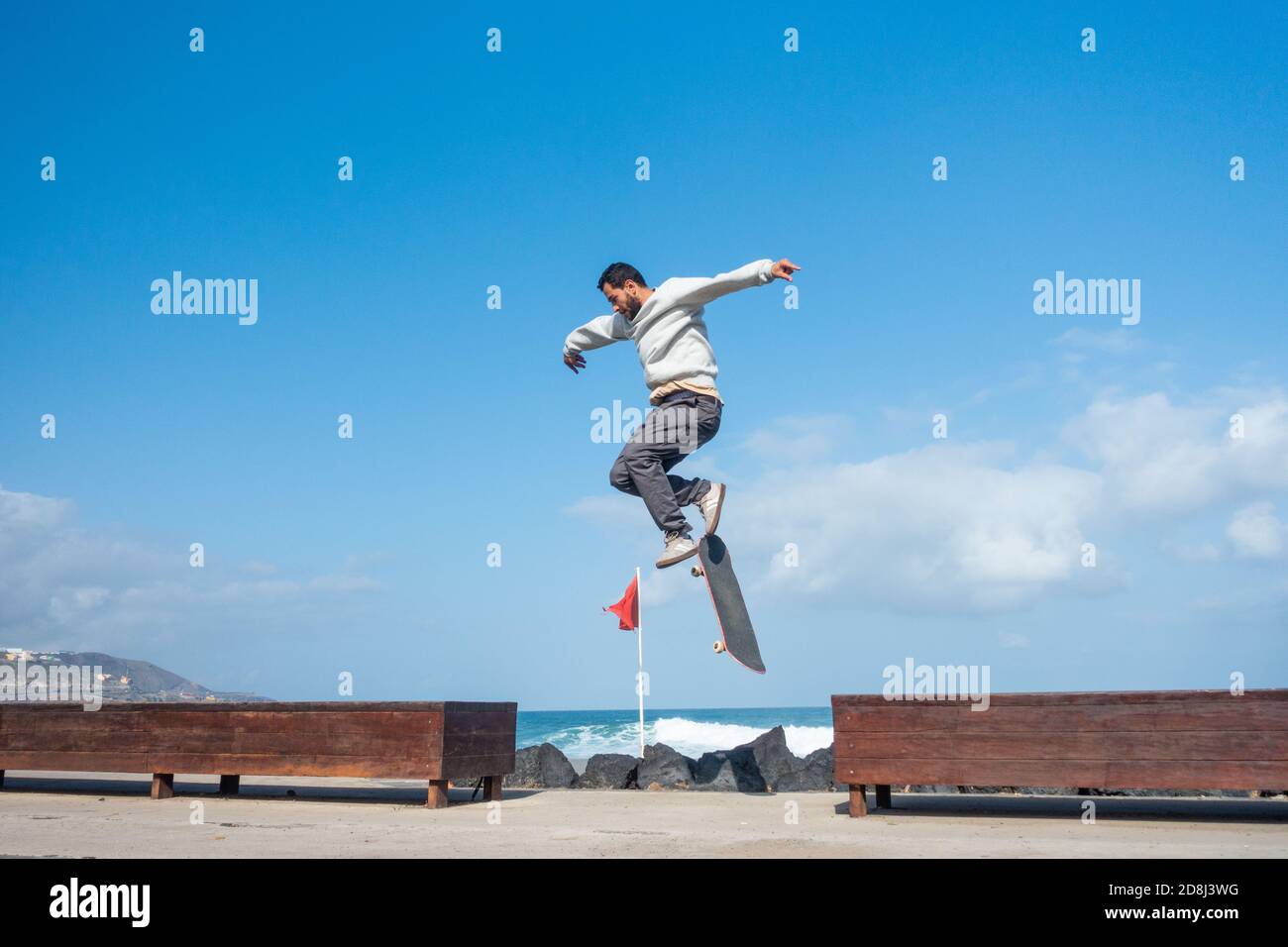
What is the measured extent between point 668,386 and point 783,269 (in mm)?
1106

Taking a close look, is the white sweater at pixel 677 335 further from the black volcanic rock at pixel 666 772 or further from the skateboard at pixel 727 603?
the black volcanic rock at pixel 666 772

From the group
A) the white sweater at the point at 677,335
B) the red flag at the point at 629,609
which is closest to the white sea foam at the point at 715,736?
the red flag at the point at 629,609

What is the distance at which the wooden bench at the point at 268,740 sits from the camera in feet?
31.6

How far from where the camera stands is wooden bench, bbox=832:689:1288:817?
7.70 meters

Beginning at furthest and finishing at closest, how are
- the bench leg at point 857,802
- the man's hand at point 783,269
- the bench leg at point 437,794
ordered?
the bench leg at point 437,794
the bench leg at point 857,802
the man's hand at point 783,269

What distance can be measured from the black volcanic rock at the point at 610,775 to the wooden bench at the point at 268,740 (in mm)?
4144

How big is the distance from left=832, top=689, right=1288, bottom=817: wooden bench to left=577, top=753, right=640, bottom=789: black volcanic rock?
20.4 ft

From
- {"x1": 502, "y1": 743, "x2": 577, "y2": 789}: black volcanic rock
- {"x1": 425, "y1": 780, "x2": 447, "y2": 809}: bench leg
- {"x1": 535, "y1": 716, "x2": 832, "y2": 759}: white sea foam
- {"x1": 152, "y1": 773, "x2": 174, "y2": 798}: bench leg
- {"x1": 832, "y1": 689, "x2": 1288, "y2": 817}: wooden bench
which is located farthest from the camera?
{"x1": 535, "y1": 716, "x2": 832, "y2": 759}: white sea foam

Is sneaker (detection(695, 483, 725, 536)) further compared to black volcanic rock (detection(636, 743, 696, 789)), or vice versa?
black volcanic rock (detection(636, 743, 696, 789))

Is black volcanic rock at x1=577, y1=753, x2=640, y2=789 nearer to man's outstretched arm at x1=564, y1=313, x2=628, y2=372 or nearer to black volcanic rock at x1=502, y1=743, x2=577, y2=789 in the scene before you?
black volcanic rock at x1=502, y1=743, x2=577, y2=789

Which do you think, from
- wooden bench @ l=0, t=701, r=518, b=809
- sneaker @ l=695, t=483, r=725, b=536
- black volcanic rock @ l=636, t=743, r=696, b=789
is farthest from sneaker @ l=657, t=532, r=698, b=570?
black volcanic rock @ l=636, t=743, r=696, b=789

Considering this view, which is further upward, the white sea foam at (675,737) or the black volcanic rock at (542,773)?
the black volcanic rock at (542,773)
